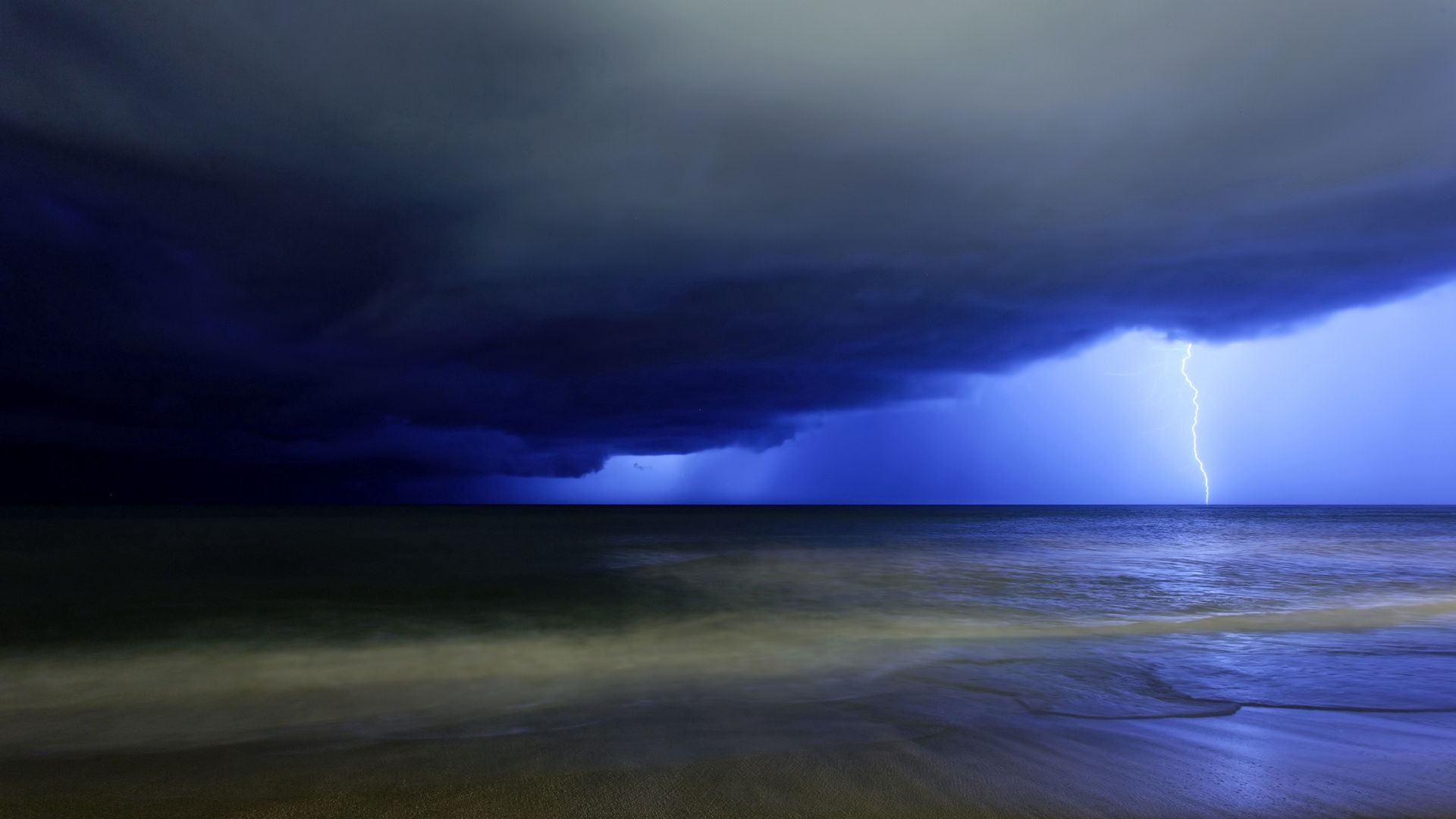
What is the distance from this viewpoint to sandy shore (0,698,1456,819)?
19.5 ft

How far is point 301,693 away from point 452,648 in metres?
4.33

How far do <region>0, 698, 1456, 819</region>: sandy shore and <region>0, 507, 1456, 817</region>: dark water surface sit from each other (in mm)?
40

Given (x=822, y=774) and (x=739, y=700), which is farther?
(x=739, y=700)

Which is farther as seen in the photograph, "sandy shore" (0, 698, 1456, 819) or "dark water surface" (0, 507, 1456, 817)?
"dark water surface" (0, 507, 1456, 817)

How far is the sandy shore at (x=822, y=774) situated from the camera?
594 centimetres

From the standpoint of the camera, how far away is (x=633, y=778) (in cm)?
670

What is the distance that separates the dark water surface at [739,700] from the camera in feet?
20.8

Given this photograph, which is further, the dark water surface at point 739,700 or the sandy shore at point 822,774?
the dark water surface at point 739,700

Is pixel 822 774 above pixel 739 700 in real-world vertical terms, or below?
above

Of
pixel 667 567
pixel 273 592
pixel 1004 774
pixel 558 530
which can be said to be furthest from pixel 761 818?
pixel 558 530

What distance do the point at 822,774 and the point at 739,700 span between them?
3.77 meters

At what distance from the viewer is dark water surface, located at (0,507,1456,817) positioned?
249 inches

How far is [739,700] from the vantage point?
1038 cm

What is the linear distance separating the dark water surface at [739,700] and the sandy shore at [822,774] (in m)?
0.04
